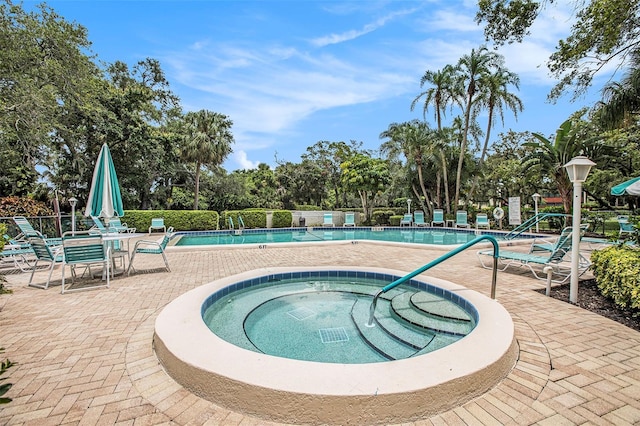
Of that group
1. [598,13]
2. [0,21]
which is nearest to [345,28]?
[598,13]

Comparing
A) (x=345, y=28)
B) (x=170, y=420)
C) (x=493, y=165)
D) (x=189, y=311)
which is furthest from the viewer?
(x=493, y=165)

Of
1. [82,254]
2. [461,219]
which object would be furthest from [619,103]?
[82,254]

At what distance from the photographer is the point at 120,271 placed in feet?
21.2

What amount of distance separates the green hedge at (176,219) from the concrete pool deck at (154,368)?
13199 millimetres

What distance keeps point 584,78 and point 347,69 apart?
9.25 metres

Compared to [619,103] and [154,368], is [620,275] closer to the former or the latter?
[154,368]

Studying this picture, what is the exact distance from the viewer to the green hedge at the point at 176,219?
56.1 ft

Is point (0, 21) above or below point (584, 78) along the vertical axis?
above

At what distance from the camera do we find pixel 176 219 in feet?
58.9

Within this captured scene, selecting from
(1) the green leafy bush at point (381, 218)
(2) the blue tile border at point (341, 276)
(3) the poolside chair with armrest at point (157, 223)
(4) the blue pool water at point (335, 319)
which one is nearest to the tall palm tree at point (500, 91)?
(1) the green leafy bush at point (381, 218)

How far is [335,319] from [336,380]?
2094mm

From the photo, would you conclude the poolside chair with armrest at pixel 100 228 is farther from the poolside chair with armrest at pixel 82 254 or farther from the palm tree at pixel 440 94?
the palm tree at pixel 440 94

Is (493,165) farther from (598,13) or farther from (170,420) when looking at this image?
(170,420)

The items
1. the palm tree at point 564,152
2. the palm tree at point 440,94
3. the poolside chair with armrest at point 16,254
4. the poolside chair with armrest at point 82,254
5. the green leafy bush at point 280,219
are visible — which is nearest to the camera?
the poolside chair with armrest at point 82,254
